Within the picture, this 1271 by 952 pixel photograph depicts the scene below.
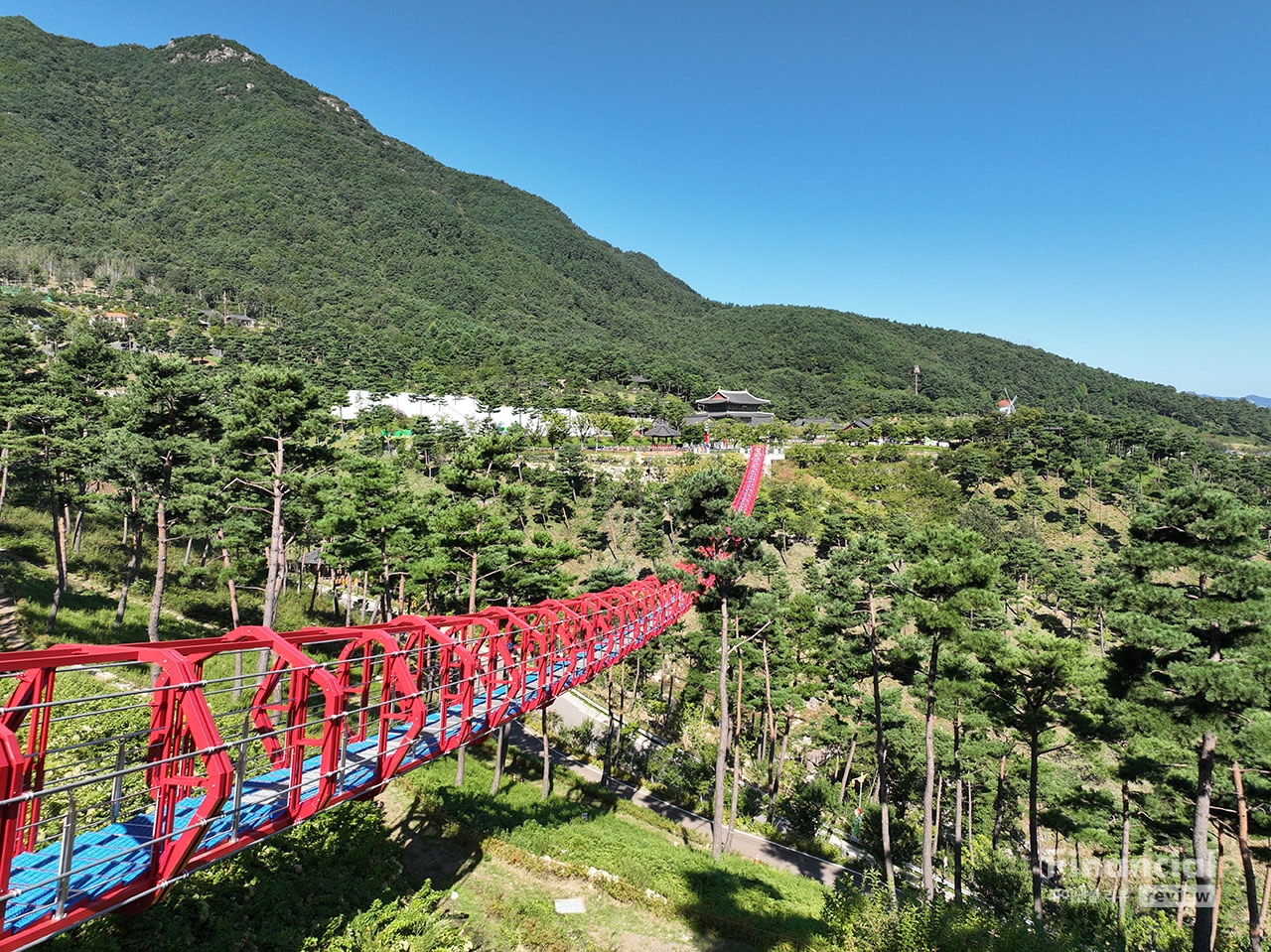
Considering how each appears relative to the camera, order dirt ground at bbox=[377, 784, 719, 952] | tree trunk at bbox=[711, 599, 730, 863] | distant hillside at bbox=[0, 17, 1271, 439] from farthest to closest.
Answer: distant hillside at bbox=[0, 17, 1271, 439] → tree trunk at bbox=[711, 599, 730, 863] → dirt ground at bbox=[377, 784, 719, 952]

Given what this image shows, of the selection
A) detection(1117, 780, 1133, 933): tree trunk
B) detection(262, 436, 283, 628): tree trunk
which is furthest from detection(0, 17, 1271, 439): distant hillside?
detection(1117, 780, 1133, 933): tree trunk

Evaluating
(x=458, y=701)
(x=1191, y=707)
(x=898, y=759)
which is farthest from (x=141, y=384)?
(x=898, y=759)

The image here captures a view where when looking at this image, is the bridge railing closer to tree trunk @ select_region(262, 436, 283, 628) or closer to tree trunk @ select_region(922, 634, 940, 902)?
tree trunk @ select_region(262, 436, 283, 628)

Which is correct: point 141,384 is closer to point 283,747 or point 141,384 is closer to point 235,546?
point 235,546

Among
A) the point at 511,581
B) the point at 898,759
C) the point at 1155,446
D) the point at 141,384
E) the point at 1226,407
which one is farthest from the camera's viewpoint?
the point at 1226,407

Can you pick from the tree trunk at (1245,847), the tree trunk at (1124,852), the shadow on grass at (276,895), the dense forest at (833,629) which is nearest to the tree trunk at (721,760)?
the dense forest at (833,629)

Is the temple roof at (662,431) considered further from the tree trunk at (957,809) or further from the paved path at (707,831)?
the tree trunk at (957,809)

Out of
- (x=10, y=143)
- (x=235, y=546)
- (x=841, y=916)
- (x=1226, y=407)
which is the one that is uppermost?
(x=10, y=143)
